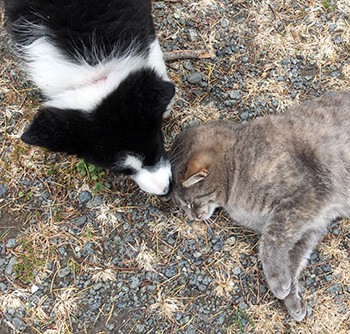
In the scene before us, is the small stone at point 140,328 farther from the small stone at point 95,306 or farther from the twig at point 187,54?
the twig at point 187,54

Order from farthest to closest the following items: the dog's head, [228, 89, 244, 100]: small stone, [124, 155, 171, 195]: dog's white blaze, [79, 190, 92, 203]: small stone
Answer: [228, 89, 244, 100]: small stone, [79, 190, 92, 203]: small stone, [124, 155, 171, 195]: dog's white blaze, the dog's head

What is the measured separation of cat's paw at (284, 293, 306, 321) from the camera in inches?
117

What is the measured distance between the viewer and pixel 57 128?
2398 millimetres

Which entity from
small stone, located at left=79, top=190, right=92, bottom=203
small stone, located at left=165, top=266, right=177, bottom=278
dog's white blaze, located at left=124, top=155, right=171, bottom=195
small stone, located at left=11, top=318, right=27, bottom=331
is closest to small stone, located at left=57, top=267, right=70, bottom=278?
small stone, located at left=11, top=318, right=27, bottom=331

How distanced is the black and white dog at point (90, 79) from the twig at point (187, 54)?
1.14m

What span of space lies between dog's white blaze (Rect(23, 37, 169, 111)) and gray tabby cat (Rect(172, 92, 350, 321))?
104 cm

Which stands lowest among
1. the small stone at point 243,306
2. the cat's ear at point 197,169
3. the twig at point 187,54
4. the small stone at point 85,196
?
the small stone at point 243,306

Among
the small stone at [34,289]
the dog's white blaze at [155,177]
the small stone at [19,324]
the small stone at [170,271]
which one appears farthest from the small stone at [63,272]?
the dog's white blaze at [155,177]

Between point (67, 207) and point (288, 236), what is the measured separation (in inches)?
80.4

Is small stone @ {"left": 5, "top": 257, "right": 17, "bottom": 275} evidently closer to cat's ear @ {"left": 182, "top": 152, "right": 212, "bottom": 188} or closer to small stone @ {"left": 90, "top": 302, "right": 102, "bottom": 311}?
small stone @ {"left": 90, "top": 302, "right": 102, "bottom": 311}

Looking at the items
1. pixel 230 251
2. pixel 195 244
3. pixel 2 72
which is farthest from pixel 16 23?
pixel 230 251

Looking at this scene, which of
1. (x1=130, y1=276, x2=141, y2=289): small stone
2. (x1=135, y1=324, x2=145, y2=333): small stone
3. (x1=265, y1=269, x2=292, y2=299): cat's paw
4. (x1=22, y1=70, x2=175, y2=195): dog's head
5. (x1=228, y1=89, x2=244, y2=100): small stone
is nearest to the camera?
(x1=22, y1=70, x2=175, y2=195): dog's head

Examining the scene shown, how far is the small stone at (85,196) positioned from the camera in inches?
136

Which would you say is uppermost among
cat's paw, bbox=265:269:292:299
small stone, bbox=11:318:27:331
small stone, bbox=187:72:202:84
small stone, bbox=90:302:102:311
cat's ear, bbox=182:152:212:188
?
small stone, bbox=187:72:202:84
